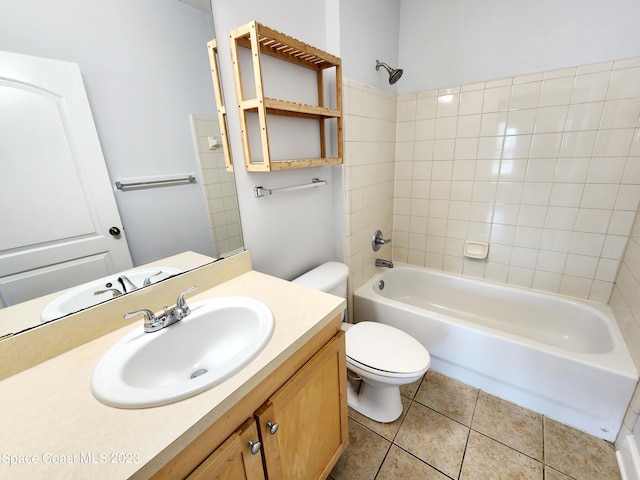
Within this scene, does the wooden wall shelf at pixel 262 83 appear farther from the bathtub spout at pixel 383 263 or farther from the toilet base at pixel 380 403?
the toilet base at pixel 380 403

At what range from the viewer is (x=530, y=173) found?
176cm

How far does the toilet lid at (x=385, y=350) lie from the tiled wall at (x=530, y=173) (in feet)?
3.36

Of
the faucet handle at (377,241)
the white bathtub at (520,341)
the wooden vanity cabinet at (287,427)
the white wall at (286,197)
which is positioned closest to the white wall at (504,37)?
the white wall at (286,197)

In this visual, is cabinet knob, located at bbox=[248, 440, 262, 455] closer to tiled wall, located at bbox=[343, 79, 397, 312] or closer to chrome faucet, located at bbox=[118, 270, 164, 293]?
chrome faucet, located at bbox=[118, 270, 164, 293]

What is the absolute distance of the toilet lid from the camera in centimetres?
→ 128

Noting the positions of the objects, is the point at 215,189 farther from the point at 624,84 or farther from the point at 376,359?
the point at 624,84

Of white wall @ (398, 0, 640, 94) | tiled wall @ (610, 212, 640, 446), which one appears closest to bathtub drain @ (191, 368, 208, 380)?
tiled wall @ (610, 212, 640, 446)

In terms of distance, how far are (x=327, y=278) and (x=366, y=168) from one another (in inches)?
31.7

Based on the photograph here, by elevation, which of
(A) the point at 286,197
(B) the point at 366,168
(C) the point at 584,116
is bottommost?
(A) the point at 286,197

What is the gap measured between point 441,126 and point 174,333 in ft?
6.76

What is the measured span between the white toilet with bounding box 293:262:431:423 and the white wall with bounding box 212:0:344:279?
0.16 metres

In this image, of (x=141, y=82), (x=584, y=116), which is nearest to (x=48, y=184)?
(x=141, y=82)

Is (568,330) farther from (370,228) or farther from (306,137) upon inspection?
(306,137)

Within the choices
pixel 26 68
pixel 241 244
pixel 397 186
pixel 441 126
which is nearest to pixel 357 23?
pixel 441 126
